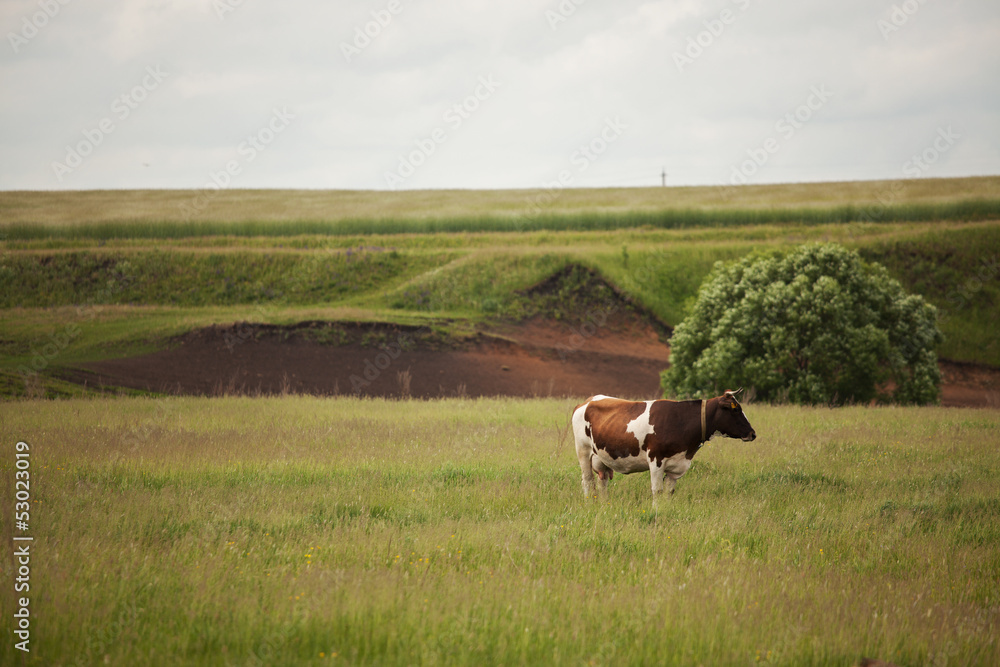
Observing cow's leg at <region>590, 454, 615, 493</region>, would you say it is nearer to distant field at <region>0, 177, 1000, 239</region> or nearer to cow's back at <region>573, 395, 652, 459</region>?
cow's back at <region>573, 395, 652, 459</region>

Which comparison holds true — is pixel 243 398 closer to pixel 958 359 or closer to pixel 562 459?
pixel 562 459

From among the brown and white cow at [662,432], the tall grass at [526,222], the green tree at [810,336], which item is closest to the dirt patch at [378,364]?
the green tree at [810,336]

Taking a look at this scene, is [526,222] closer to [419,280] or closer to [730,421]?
[419,280]

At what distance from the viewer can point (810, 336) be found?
885 inches

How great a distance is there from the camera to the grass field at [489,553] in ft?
17.7

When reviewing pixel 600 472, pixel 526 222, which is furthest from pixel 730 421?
pixel 526 222

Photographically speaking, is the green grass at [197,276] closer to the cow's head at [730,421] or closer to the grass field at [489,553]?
the grass field at [489,553]

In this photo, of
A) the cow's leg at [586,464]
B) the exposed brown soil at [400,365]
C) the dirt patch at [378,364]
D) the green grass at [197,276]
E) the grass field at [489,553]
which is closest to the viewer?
the grass field at [489,553]

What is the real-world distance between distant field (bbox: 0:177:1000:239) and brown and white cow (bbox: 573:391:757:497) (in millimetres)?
42415

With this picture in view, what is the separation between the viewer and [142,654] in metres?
4.95

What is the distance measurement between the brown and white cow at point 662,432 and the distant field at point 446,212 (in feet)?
139

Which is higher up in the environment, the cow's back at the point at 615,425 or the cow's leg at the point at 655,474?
the cow's back at the point at 615,425

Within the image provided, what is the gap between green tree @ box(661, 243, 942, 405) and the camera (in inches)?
878

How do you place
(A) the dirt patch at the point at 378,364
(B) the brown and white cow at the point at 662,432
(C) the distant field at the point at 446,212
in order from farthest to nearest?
1. (C) the distant field at the point at 446,212
2. (A) the dirt patch at the point at 378,364
3. (B) the brown and white cow at the point at 662,432
